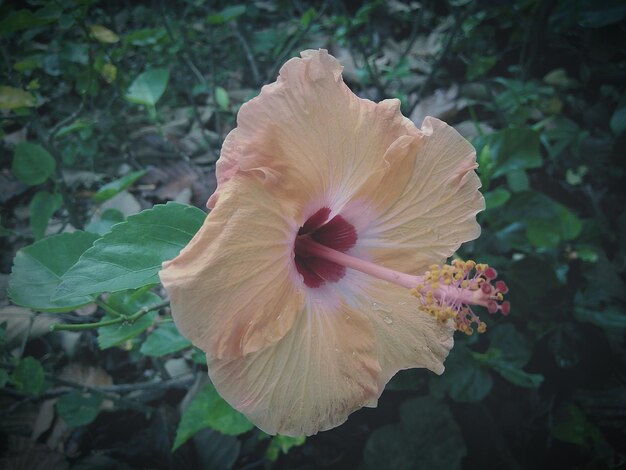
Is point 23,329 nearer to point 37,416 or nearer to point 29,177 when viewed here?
point 37,416

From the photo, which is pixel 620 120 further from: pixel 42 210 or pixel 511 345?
pixel 42 210

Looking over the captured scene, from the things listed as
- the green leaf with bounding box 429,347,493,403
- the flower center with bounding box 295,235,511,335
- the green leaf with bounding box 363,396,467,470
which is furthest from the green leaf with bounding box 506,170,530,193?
the flower center with bounding box 295,235,511,335

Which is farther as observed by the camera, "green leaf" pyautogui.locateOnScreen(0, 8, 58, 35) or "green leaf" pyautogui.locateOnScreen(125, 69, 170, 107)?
"green leaf" pyautogui.locateOnScreen(125, 69, 170, 107)

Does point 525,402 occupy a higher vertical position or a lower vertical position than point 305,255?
lower

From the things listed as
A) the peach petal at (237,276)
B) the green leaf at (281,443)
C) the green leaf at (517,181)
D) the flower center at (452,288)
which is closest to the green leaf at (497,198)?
the green leaf at (517,181)

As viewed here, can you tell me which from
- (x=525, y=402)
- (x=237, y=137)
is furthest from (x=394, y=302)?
(x=525, y=402)

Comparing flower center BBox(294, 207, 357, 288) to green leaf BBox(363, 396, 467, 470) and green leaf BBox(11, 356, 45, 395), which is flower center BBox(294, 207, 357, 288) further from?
green leaf BBox(11, 356, 45, 395)

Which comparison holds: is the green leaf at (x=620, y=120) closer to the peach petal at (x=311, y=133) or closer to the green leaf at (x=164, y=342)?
the peach petal at (x=311, y=133)
